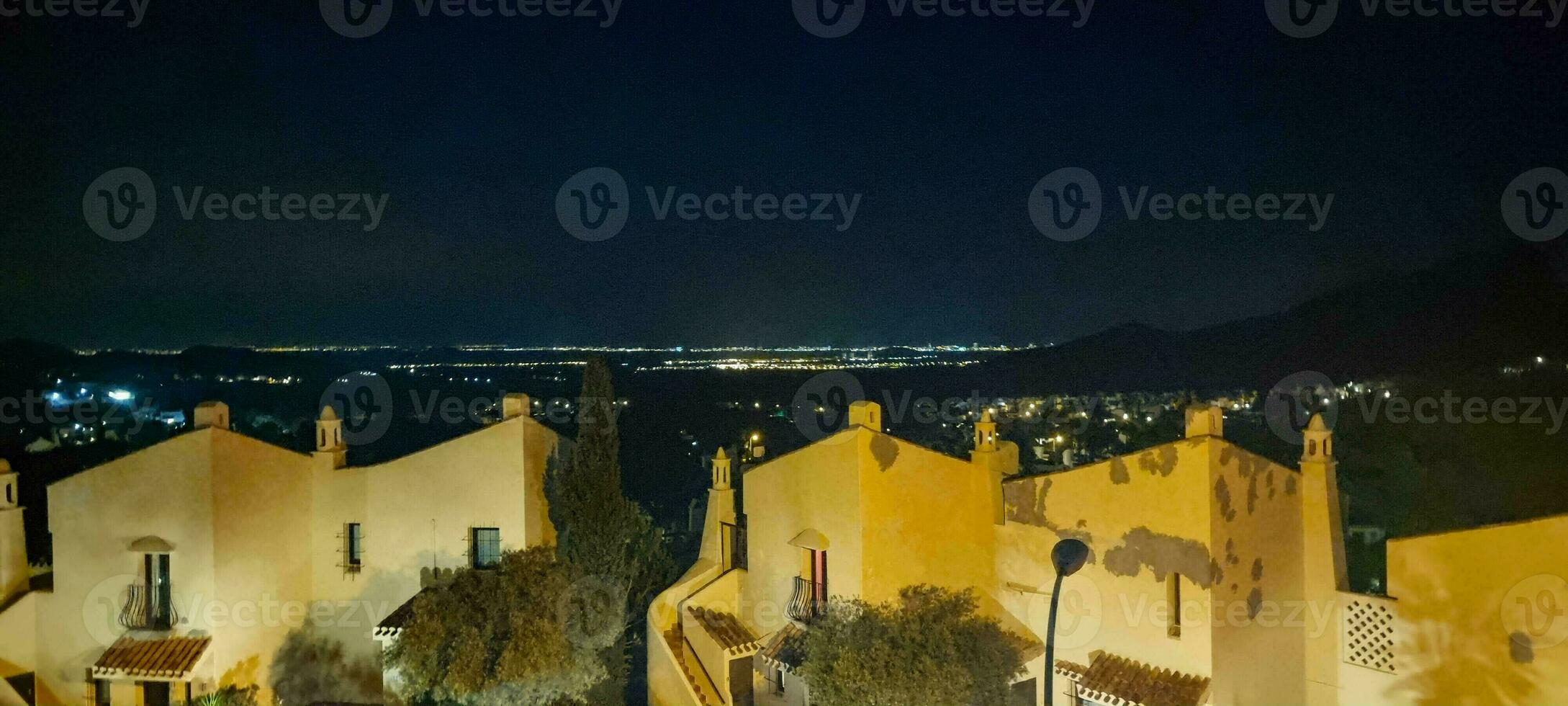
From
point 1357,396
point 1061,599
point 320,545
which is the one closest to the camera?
point 1061,599

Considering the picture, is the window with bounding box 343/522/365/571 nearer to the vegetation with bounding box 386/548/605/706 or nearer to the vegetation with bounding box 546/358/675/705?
the vegetation with bounding box 386/548/605/706

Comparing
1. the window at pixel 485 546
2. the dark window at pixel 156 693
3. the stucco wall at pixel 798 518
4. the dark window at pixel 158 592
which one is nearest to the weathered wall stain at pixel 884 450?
the stucco wall at pixel 798 518

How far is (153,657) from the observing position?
1271 centimetres

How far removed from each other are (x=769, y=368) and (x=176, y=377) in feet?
156

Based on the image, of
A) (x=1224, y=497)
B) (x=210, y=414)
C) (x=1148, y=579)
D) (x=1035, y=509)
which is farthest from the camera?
(x=210, y=414)

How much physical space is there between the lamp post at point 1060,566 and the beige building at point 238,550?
8.30m

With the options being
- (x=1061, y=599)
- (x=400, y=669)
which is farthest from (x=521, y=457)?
(x=1061, y=599)

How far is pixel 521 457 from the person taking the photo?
13.8 meters

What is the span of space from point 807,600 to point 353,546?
7.94 m

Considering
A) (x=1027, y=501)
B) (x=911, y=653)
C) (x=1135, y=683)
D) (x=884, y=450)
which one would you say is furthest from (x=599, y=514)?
(x=1135, y=683)

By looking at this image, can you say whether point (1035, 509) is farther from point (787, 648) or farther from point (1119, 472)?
point (787, 648)

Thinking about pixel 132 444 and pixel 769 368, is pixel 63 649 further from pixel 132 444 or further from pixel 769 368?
→ pixel 769 368

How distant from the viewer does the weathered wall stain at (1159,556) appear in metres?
10.2

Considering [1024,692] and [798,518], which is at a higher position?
[798,518]
